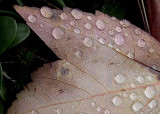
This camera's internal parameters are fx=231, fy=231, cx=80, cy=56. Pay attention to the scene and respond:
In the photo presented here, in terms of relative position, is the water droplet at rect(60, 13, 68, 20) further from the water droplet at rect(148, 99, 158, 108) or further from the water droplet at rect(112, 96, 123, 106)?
the water droplet at rect(148, 99, 158, 108)

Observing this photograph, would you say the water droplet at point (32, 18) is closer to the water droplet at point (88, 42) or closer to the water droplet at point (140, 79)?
the water droplet at point (88, 42)

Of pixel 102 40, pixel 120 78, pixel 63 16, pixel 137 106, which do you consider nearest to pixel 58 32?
pixel 63 16

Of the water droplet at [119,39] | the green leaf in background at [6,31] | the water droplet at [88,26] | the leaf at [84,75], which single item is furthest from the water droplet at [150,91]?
the green leaf in background at [6,31]

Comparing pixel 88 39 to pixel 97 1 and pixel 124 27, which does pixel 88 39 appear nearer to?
pixel 124 27

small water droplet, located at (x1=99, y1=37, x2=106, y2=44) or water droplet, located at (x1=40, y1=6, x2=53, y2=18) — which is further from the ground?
water droplet, located at (x1=40, y1=6, x2=53, y2=18)

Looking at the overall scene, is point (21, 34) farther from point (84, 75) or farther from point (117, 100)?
point (117, 100)

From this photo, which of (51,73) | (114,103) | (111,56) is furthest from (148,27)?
(51,73)

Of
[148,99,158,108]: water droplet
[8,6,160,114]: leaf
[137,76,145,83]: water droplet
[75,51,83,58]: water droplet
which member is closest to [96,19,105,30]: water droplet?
[8,6,160,114]: leaf
